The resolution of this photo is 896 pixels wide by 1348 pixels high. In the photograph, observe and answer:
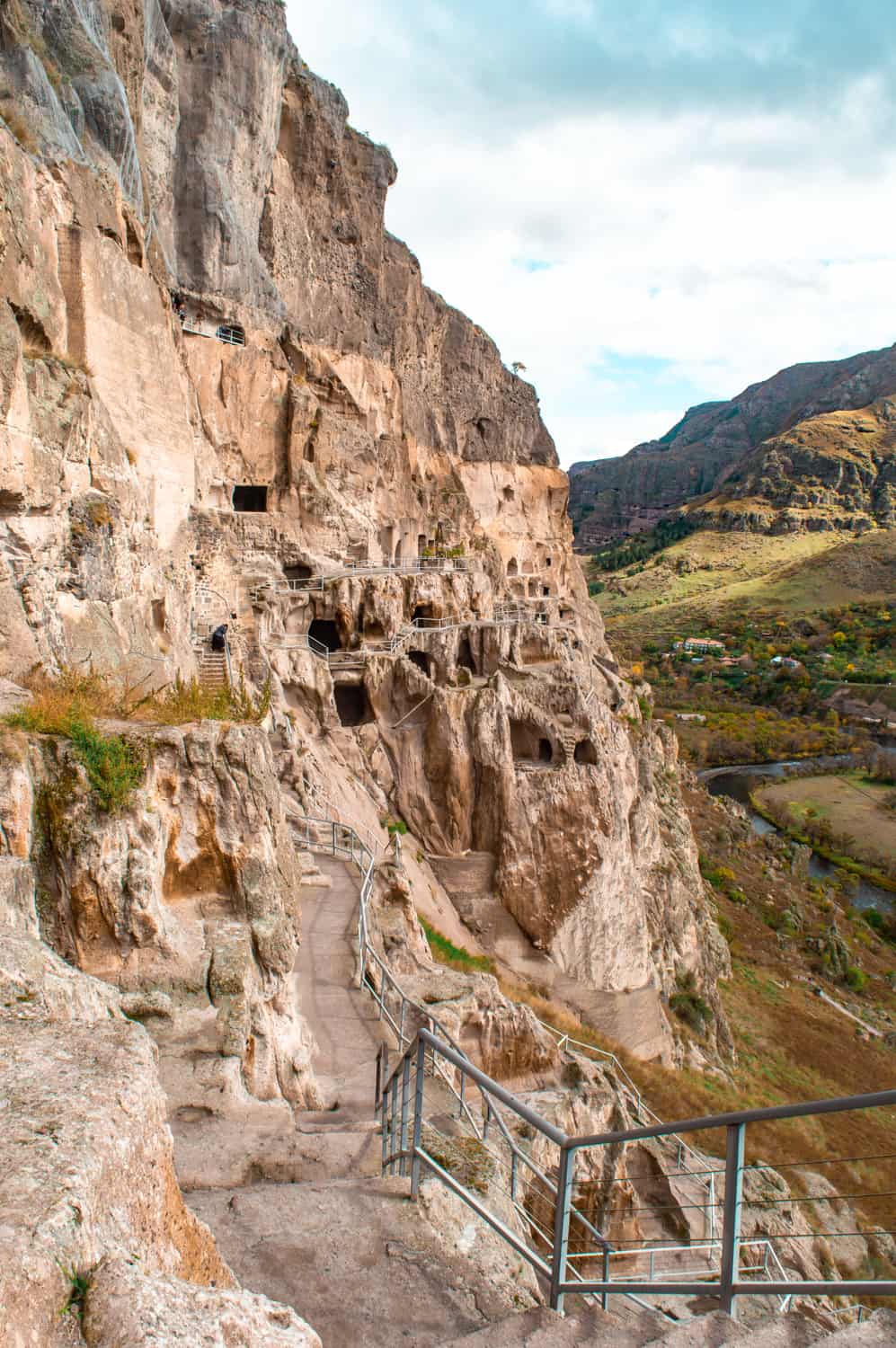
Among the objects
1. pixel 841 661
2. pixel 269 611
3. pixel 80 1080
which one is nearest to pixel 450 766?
pixel 269 611

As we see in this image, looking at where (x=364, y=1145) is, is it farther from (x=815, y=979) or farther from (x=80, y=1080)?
(x=815, y=979)

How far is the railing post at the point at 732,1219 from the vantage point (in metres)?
2.85

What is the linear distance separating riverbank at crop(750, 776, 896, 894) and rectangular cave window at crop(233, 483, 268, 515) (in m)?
34.6

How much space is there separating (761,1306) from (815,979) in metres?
22.1

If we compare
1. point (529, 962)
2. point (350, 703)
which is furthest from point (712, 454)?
point (529, 962)

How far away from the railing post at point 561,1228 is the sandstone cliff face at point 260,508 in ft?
10.7

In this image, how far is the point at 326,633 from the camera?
74.0 feet

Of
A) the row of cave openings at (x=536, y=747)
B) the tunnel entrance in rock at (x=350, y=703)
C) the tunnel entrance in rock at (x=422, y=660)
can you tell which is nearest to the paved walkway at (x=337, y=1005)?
the row of cave openings at (x=536, y=747)

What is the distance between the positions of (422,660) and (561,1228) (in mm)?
17761

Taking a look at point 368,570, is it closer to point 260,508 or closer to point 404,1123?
point 260,508

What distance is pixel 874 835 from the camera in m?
44.7

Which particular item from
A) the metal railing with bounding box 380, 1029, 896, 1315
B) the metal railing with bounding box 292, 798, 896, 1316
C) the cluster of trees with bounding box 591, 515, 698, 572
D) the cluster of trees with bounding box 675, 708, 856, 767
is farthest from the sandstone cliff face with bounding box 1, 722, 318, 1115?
the cluster of trees with bounding box 591, 515, 698, 572

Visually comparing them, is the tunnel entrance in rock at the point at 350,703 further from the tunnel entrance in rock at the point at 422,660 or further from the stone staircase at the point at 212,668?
the stone staircase at the point at 212,668

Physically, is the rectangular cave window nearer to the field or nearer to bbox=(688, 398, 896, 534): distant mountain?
the field
